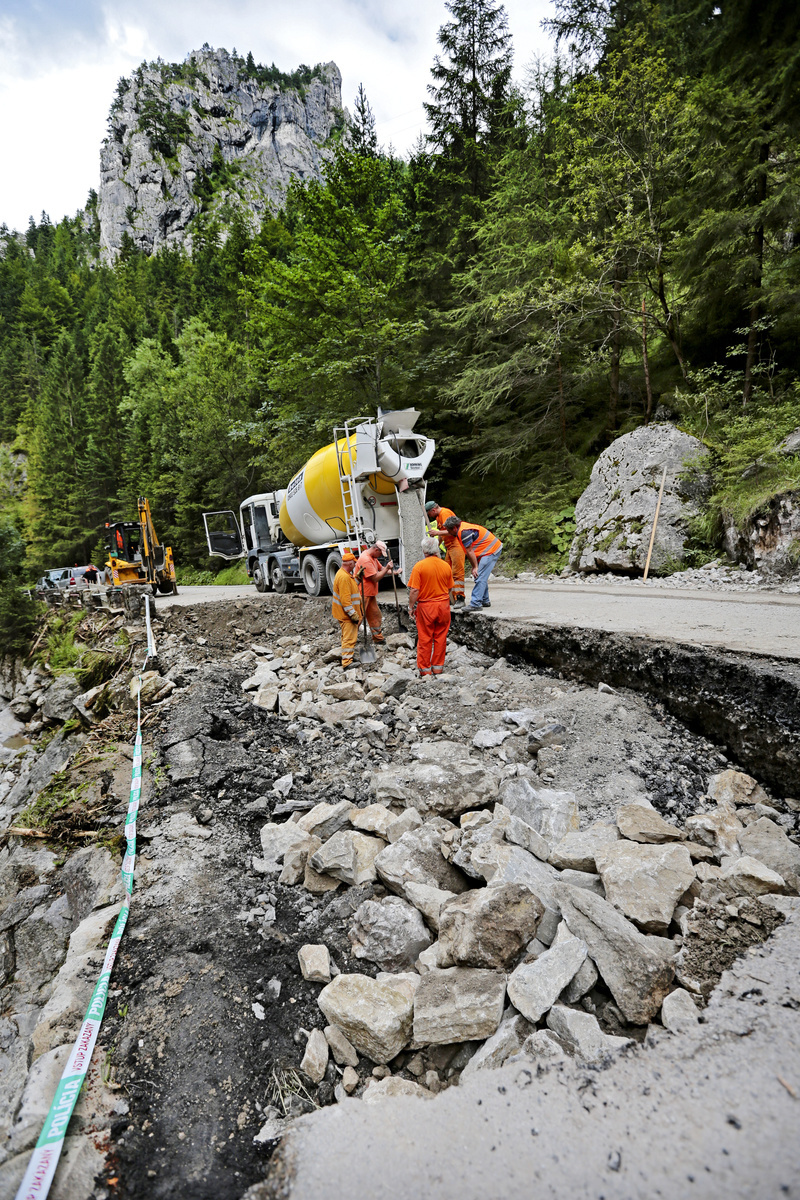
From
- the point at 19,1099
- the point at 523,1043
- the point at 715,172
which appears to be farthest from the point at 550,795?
the point at 715,172

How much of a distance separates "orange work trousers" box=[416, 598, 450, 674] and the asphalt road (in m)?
0.85

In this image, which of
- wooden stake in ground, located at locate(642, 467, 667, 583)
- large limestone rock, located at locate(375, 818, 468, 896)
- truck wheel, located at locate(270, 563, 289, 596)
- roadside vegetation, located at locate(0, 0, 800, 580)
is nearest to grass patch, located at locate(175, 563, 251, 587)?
roadside vegetation, located at locate(0, 0, 800, 580)

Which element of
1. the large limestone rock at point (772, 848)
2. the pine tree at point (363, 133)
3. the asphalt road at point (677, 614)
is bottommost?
the large limestone rock at point (772, 848)

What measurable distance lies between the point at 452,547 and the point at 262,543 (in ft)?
23.9

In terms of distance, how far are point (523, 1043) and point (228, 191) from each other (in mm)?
117045

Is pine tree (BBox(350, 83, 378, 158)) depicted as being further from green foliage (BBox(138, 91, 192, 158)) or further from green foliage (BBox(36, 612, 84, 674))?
green foliage (BBox(138, 91, 192, 158))

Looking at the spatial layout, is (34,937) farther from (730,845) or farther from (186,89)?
(186,89)

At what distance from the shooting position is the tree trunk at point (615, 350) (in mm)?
11031

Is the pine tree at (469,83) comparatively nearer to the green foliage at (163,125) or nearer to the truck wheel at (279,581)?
the truck wheel at (279,581)

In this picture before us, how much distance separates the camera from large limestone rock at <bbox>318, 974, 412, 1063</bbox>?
1930 millimetres

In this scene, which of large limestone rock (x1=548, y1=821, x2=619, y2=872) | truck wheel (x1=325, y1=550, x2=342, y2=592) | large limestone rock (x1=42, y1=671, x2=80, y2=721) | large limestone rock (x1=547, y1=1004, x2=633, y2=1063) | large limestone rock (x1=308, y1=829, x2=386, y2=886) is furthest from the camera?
truck wheel (x1=325, y1=550, x2=342, y2=592)

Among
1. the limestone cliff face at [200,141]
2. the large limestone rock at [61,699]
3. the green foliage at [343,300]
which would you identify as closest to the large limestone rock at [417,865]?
the large limestone rock at [61,699]

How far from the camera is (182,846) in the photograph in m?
3.26

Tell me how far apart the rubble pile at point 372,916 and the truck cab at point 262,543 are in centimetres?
727
